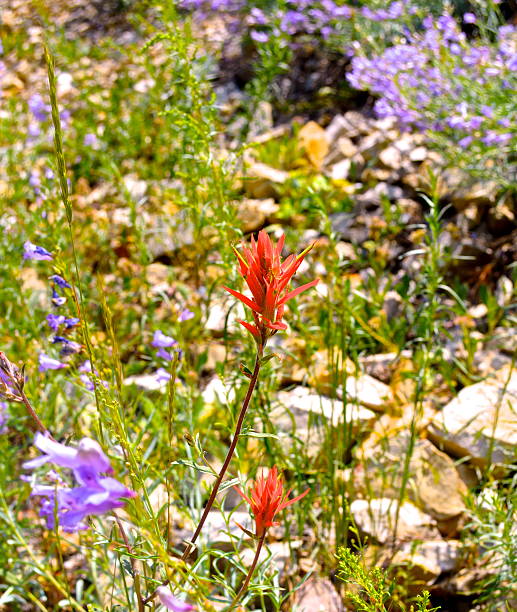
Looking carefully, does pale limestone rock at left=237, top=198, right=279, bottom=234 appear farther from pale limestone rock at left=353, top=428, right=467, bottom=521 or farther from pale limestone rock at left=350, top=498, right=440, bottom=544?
pale limestone rock at left=350, top=498, right=440, bottom=544

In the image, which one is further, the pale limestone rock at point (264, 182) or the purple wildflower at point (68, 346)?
the pale limestone rock at point (264, 182)

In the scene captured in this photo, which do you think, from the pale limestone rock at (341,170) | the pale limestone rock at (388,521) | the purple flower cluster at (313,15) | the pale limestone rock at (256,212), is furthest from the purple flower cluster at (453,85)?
the pale limestone rock at (388,521)

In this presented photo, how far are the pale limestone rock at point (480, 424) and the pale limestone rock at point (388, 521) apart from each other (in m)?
0.31

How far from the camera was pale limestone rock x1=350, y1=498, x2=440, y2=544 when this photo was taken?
85.7 inches

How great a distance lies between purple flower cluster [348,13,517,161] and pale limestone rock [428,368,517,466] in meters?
1.36

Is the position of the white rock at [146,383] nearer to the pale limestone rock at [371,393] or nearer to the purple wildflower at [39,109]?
the pale limestone rock at [371,393]

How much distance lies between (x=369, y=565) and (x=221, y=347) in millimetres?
1387

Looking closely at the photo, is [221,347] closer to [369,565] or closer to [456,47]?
[369,565]

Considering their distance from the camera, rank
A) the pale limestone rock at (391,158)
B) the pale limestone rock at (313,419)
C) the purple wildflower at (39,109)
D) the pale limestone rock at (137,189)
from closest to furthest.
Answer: the pale limestone rock at (313,419)
the pale limestone rock at (391,158)
the pale limestone rock at (137,189)
the purple wildflower at (39,109)

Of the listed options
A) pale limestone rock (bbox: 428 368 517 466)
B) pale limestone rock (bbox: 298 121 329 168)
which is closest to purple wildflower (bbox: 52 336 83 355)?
pale limestone rock (bbox: 428 368 517 466)

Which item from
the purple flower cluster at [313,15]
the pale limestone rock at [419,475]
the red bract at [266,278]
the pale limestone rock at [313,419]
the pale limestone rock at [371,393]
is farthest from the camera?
the purple flower cluster at [313,15]

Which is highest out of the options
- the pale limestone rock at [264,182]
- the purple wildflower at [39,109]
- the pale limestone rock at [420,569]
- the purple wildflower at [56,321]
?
the purple wildflower at [56,321]

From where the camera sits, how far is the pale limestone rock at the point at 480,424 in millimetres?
2355

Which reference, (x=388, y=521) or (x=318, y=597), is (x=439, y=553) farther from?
(x=318, y=597)
